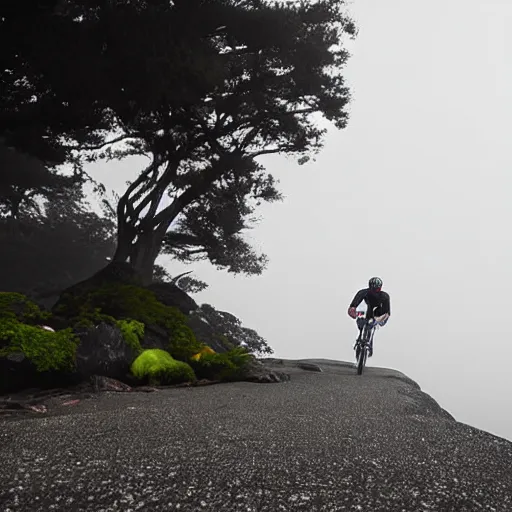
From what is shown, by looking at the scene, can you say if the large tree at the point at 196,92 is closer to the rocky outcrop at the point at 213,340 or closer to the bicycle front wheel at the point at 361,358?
the rocky outcrop at the point at 213,340

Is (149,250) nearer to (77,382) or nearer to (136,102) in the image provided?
(136,102)

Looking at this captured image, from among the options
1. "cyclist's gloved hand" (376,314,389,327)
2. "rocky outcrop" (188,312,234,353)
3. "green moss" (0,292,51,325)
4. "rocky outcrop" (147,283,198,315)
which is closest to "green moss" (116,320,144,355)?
"green moss" (0,292,51,325)

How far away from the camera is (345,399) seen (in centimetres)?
606

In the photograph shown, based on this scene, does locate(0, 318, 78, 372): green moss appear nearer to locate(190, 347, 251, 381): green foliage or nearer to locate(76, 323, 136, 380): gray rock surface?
locate(76, 323, 136, 380): gray rock surface

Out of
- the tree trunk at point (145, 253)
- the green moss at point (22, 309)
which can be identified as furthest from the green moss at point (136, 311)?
the tree trunk at point (145, 253)

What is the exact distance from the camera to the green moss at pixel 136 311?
846cm

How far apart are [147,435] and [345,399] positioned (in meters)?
3.19

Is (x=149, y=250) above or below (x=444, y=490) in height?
above

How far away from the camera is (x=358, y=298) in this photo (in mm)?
10273

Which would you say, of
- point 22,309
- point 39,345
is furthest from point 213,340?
point 39,345

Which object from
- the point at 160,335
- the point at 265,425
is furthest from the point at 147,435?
the point at 160,335

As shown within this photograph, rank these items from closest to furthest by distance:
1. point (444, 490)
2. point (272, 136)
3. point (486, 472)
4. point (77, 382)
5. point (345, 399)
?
1. point (444, 490)
2. point (486, 472)
3. point (345, 399)
4. point (77, 382)
5. point (272, 136)

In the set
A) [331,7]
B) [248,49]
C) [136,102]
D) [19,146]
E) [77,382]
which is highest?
[331,7]

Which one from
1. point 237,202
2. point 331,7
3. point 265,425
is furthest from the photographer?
point 237,202
